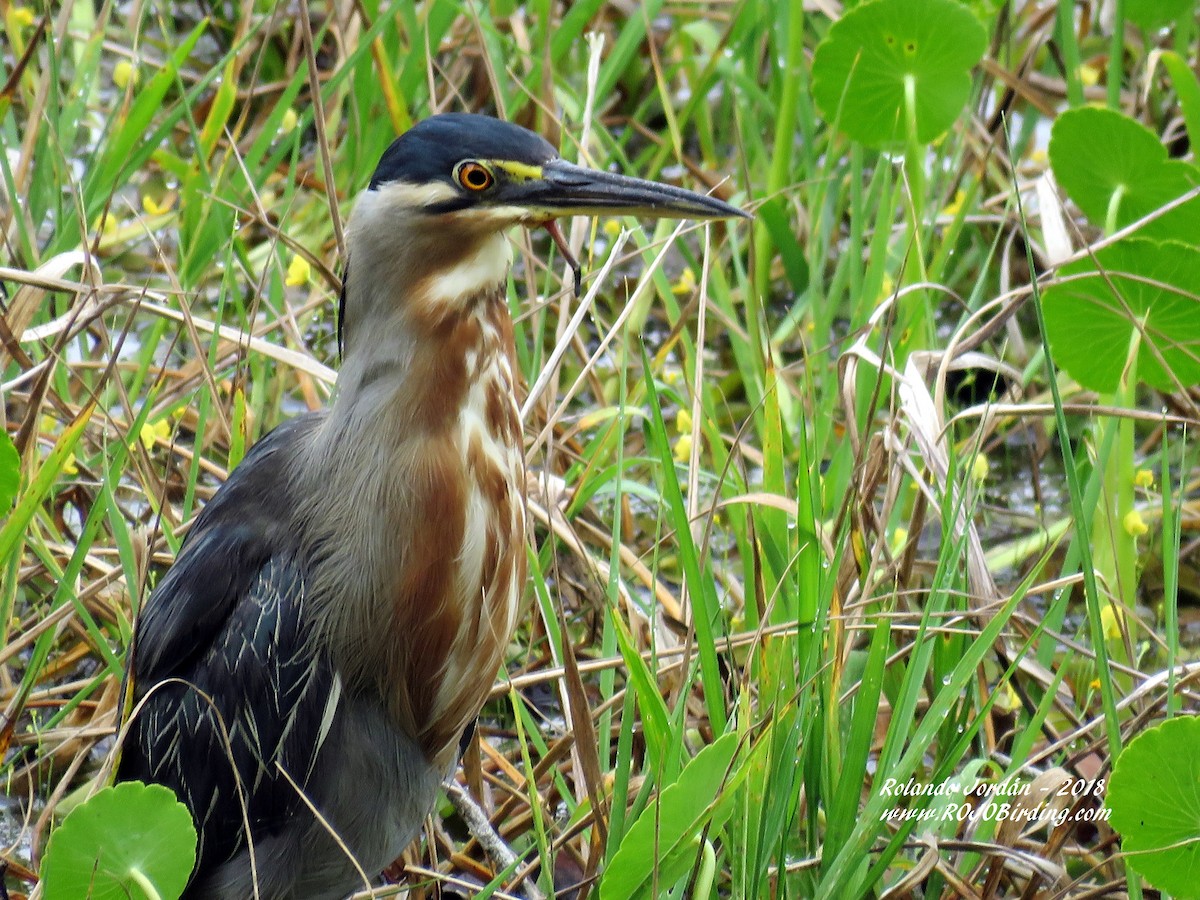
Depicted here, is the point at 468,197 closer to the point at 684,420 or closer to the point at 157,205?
the point at 684,420

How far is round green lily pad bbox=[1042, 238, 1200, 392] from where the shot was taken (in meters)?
2.56

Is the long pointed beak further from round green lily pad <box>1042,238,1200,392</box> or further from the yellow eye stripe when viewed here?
round green lily pad <box>1042,238,1200,392</box>

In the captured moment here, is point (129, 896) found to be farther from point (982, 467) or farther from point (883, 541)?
point (982, 467)

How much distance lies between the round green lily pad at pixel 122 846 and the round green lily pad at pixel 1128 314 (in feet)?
5.12

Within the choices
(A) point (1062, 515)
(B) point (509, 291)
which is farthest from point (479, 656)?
(A) point (1062, 515)

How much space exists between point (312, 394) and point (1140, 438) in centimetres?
183

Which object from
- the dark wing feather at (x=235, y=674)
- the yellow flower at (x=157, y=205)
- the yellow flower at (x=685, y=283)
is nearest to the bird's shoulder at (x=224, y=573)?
the dark wing feather at (x=235, y=674)

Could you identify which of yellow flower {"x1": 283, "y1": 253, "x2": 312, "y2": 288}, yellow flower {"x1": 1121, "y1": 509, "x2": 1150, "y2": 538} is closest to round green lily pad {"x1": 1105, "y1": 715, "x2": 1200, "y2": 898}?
yellow flower {"x1": 1121, "y1": 509, "x2": 1150, "y2": 538}

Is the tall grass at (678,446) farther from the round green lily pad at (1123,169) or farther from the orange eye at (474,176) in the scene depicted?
the orange eye at (474,176)

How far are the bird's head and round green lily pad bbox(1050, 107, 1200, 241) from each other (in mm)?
914

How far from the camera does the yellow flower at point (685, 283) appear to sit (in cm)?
361

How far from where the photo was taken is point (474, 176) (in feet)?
6.93

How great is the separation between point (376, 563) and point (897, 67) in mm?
1377

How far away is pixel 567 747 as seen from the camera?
2465mm
